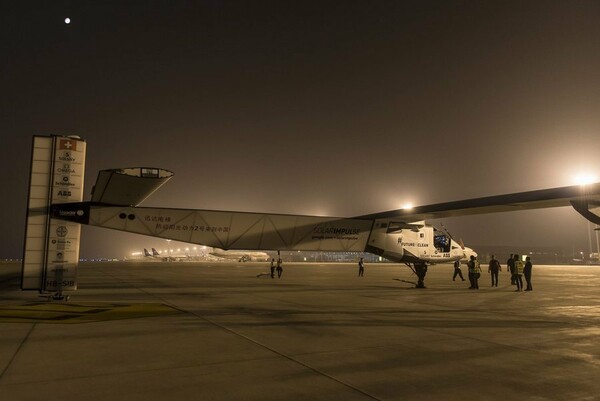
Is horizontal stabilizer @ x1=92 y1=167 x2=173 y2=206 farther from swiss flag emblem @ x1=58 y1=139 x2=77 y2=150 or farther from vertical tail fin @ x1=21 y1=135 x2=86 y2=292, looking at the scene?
swiss flag emblem @ x1=58 y1=139 x2=77 y2=150

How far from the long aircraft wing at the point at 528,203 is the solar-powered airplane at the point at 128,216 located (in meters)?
0.03

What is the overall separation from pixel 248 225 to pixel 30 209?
753 cm

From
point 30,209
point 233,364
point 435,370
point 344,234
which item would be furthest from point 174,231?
point 435,370

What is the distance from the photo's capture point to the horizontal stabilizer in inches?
529

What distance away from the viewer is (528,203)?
1539 centimetres

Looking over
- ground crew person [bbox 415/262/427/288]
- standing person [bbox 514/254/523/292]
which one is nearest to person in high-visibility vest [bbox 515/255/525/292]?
standing person [bbox 514/254/523/292]

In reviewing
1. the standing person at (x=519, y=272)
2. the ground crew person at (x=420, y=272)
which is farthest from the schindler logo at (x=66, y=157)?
the standing person at (x=519, y=272)

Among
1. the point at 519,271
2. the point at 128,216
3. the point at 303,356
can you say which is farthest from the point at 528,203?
the point at 128,216

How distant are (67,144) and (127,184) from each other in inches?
122

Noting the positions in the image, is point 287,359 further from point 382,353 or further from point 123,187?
point 123,187

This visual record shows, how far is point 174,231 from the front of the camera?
15570 millimetres

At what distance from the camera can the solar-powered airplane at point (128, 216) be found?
553 inches

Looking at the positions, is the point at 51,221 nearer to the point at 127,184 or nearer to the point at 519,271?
the point at 127,184

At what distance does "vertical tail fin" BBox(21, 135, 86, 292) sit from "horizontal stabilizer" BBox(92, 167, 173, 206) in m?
1.13
